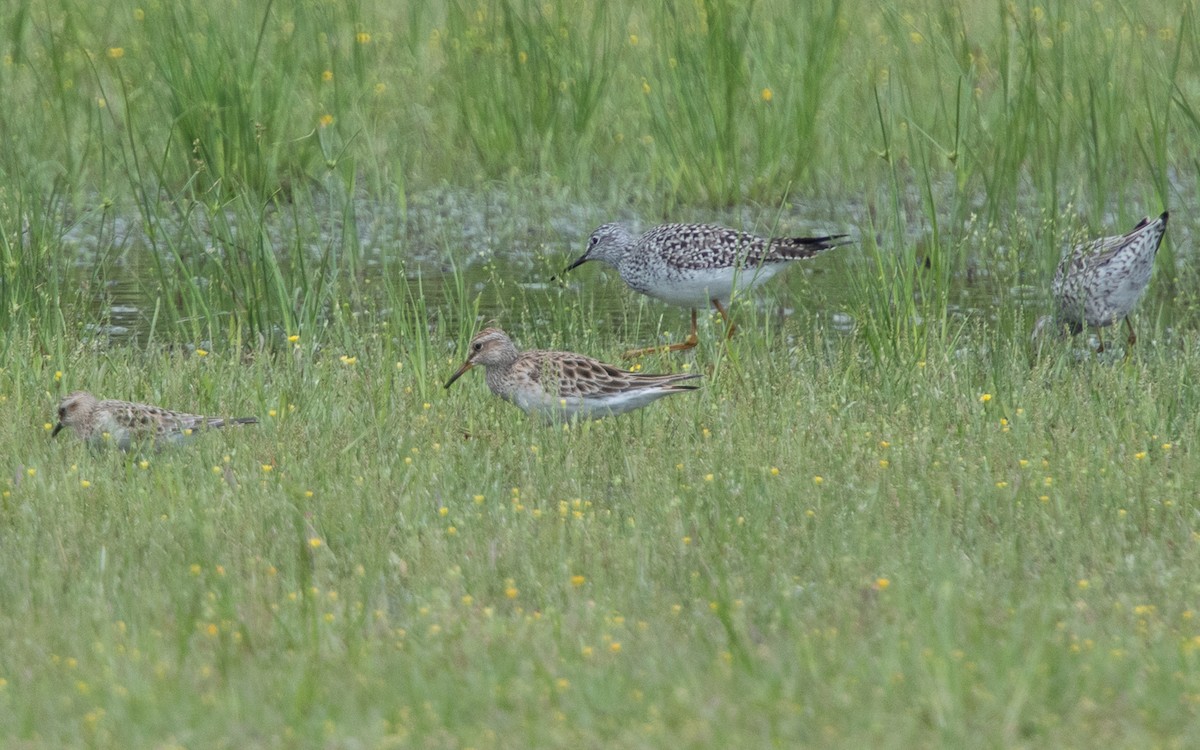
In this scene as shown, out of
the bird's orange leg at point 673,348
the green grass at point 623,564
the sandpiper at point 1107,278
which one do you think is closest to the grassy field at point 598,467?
the green grass at point 623,564

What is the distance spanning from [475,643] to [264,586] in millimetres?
1010

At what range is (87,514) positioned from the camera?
6301 millimetres

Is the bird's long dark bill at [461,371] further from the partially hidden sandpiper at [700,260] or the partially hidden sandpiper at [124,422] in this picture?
the partially hidden sandpiper at [700,260]

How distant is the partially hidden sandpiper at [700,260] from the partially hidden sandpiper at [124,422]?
358 centimetres

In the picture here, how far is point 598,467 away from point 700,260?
3.62m

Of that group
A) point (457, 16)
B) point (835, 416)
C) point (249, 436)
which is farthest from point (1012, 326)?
point (457, 16)

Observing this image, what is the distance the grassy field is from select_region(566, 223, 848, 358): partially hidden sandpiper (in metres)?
0.29

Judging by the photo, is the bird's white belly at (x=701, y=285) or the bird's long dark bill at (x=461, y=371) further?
the bird's white belly at (x=701, y=285)

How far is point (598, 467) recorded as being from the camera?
695 centimetres

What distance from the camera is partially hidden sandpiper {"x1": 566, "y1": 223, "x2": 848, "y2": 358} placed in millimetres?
10336

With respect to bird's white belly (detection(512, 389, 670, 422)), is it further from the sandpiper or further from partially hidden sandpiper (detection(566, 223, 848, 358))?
the sandpiper

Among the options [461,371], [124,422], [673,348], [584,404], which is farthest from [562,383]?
[673,348]

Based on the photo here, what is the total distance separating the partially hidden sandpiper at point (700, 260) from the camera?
33.9 ft

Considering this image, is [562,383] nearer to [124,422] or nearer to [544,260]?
[124,422]
